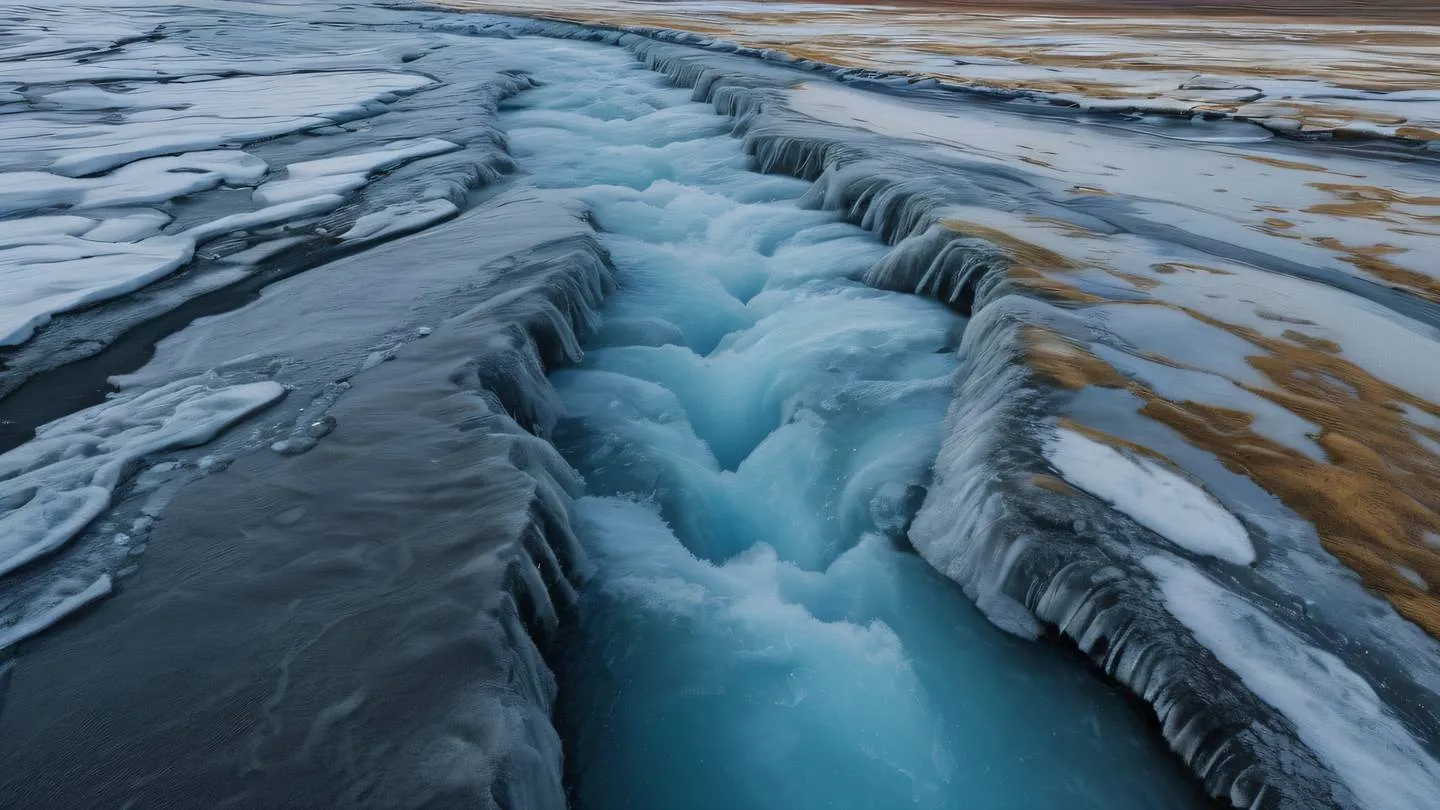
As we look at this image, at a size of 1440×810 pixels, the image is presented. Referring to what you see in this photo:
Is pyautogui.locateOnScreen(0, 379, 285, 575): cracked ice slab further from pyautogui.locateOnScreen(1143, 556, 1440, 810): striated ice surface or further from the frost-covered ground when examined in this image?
pyautogui.locateOnScreen(1143, 556, 1440, 810): striated ice surface

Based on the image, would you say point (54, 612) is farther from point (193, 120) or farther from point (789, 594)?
point (193, 120)

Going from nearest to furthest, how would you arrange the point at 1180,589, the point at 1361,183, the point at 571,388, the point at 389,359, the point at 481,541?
1. the point at 1180,589
2. the point at 481,541
3. the point at 389,359
4. the point at 571,388
5. the point at 1361,183

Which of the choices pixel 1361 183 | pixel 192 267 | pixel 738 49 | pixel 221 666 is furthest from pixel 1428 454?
pixel 738 49

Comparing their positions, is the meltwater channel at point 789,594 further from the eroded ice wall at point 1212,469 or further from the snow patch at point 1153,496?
the snow patch at point 1153,496

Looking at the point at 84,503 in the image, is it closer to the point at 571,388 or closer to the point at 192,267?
the point at 571,388

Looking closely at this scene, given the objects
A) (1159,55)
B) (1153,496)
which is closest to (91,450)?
(1153,496)

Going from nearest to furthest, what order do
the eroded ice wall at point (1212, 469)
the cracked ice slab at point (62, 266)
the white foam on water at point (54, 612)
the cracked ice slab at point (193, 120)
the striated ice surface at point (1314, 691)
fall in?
the striated ice surface at point (1314, 691) → the eroded ice wall at point (1212, 469) → the white foam on water at point (54, 612) → the cracked ice slab at point (62, 266) → the cracked ice slab at point (193, 120)

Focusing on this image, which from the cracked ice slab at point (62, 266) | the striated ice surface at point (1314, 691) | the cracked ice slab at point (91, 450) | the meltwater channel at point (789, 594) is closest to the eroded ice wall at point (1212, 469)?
the striated ice surface at point (1314, 691)
